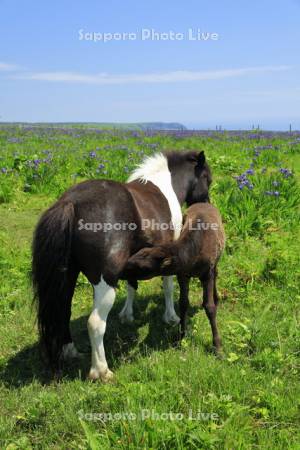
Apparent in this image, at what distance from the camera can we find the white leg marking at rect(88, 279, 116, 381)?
3.74 m

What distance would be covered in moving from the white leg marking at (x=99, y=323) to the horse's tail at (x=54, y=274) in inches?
13.8

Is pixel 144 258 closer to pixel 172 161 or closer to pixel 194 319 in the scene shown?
pixel 194 319

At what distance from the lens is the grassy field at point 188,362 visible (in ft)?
9.52

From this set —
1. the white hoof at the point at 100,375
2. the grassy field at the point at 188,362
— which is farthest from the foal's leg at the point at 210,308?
the white hoof at the point at 100,375

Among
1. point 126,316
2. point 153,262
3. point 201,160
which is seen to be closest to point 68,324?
point 126,316

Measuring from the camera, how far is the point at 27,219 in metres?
8.00

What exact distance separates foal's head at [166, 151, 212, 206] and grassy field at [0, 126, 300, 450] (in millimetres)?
1176

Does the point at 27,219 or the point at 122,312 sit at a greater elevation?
the point at 27,219

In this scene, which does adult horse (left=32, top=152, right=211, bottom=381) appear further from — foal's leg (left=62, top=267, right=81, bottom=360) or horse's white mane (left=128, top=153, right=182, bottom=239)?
horse's white mane (left=128, top=153, right=182, bottom=239)

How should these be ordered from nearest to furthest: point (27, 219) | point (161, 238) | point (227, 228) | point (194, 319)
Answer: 1. point (161, 238)
2. point (194, 319)
3. point (227, 228)
4. point (27, 219)

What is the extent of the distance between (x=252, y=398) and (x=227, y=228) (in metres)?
3.82

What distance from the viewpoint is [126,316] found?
5172 mm

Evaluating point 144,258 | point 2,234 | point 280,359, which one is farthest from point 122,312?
point 2,234

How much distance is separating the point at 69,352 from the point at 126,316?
105 centimetres
